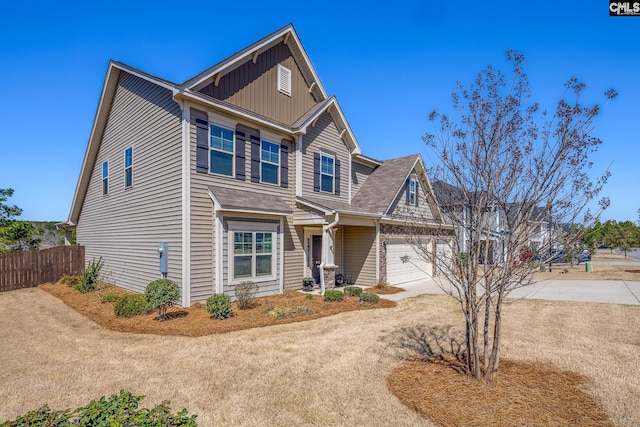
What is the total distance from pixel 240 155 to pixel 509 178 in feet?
27.6

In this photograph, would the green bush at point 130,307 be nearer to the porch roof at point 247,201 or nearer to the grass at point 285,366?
the grass at point 285,366

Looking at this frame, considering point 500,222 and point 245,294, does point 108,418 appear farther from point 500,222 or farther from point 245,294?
point 245,294

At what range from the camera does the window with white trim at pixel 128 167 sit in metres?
12.0

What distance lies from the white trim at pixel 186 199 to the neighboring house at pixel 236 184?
0.03 m

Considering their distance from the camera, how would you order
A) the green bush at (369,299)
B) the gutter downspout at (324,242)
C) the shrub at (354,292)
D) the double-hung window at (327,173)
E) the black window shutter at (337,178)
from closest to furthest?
Answer: the green bush at (369,299)
the shrub at (354,292)
the gutter downspout at (324,242)
the double-hung window at (327,173)
the black window shutter at (337,178)

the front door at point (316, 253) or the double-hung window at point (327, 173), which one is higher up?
the double-hung window at point (327, 173)

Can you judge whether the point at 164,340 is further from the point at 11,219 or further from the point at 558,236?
the point at 11,219

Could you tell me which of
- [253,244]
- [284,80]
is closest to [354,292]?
[253,244]

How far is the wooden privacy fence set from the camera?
13188 millimetres

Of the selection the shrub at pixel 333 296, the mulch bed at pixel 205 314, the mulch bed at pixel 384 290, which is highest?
the shrub at pixel 333 296

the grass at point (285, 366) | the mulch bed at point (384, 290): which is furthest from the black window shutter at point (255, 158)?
the mulch bed at point (384, 290)

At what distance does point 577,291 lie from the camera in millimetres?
13031

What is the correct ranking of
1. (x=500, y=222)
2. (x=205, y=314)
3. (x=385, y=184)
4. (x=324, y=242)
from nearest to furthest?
A: (x=500, y=222) < (x=205, y=314) < (x=324, y=242) < (x=385, y=184)

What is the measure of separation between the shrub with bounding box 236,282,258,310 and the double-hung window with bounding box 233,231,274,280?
0.50 metres
